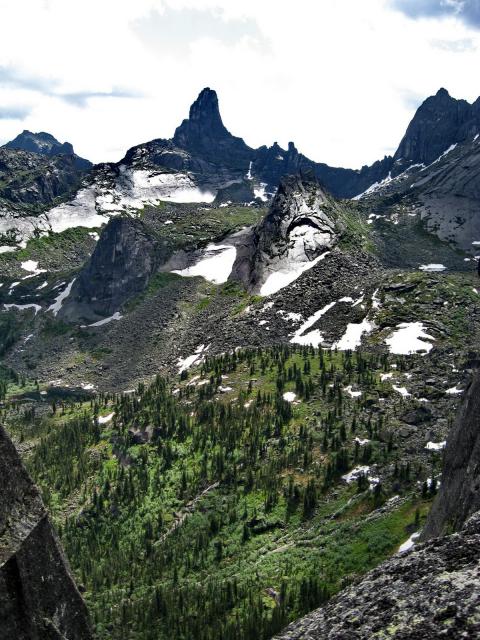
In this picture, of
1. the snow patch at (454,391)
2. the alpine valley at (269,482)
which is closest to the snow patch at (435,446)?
the alpine valley at (269,482)

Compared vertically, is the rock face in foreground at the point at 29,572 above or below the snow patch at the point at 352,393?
above

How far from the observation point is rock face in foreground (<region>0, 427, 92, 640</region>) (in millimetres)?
25516

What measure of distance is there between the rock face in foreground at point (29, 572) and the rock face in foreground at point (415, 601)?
1300cm

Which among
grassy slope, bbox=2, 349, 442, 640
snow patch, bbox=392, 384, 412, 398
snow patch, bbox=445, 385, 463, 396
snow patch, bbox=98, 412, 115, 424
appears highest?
snow patch, bbox=98, 412, 115, 424

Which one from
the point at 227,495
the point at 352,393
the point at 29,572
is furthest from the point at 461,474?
the point at 352,393

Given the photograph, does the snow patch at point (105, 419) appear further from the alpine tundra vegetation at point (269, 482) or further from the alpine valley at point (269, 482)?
the alpine valley at point (269, 482)

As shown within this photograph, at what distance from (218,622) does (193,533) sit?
2829 centimetres

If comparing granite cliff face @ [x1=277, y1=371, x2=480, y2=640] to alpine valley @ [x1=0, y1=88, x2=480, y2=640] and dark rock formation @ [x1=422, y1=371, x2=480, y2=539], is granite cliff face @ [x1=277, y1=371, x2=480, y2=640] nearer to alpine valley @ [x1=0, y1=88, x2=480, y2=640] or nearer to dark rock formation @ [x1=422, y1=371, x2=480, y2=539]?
alpine valley @ [x1=0, y1=88, x2=480, y2=640]

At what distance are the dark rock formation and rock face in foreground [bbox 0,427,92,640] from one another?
20.4 m

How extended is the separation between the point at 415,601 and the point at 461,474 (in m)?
25.4

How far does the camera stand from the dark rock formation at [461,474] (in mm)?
33281

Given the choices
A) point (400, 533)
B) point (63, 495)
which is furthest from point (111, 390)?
point (400, 533)

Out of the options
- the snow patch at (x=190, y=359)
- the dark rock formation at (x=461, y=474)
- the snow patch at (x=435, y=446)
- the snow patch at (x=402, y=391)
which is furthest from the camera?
the snow patch at (x=190, y=359)

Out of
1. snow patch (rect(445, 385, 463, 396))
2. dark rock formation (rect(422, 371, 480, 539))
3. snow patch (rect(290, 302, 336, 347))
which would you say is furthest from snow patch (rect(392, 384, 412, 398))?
dark rock formation (rect(422, 371, 480, 539))
